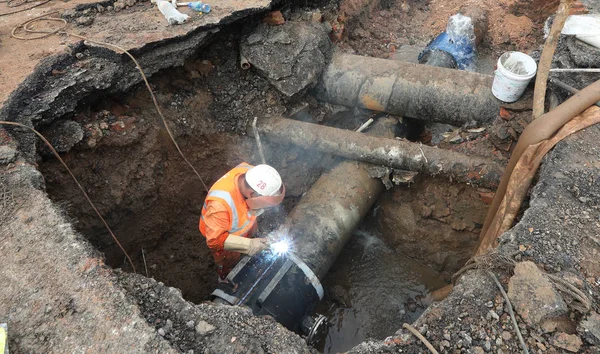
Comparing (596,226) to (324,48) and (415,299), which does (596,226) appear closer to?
(415,299)

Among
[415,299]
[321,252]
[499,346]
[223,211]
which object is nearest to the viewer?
[499,346]

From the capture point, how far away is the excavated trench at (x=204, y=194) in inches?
158

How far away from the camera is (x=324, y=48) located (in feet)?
15.5

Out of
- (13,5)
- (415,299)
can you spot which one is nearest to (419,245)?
(415,299)

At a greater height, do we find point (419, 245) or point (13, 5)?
point (13, 5)

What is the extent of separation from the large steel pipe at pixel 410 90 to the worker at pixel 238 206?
1674mm

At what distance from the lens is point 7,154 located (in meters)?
3.04

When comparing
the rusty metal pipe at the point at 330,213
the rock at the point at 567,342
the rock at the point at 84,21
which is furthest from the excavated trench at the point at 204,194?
the rock at the point at 567,342

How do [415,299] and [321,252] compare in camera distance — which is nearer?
[321,252]

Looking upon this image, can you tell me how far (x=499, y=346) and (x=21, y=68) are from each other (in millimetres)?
4595

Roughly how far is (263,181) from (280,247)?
0.60 metres

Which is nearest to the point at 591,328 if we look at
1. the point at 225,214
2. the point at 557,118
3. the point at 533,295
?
the point at 533,295

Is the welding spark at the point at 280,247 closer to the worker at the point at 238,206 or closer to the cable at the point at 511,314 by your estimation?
Answer: the worker at the point at 238,206

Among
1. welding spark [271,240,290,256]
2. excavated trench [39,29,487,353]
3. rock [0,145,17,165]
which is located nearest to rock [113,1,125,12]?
excavated trench [39,29,487,353]
